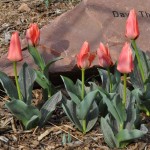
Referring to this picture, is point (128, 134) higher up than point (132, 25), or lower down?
lower down

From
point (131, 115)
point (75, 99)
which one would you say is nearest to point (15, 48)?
point (75, 99)

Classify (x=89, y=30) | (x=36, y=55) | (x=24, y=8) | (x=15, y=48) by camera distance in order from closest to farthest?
(x=15, y=48), (x=36, y=55), (x=89, y=30), (x=24, y=8)

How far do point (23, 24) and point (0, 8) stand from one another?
351mm

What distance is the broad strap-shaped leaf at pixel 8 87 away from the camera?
99.8 inches

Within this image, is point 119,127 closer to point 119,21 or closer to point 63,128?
point 63,128

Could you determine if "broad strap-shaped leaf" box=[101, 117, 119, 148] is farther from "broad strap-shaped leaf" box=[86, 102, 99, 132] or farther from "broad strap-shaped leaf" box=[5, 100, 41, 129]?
"broad strap-shaped leaf" box=[5, 100, 41, 129]

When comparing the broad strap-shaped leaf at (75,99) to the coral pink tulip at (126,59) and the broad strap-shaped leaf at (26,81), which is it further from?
the coral pink tulip at (126,59)

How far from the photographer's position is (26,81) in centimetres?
259

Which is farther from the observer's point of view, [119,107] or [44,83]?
[44,83]


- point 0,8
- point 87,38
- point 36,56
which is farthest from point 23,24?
point 36,56

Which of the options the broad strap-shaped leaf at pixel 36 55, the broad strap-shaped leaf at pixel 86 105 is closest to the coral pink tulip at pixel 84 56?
the broad strap-shaped leaf at pixel 86 105

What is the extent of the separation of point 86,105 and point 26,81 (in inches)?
14.9

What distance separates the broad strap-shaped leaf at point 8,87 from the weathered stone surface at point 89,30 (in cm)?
40

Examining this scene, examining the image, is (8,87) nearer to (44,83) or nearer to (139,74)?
(44,83)
